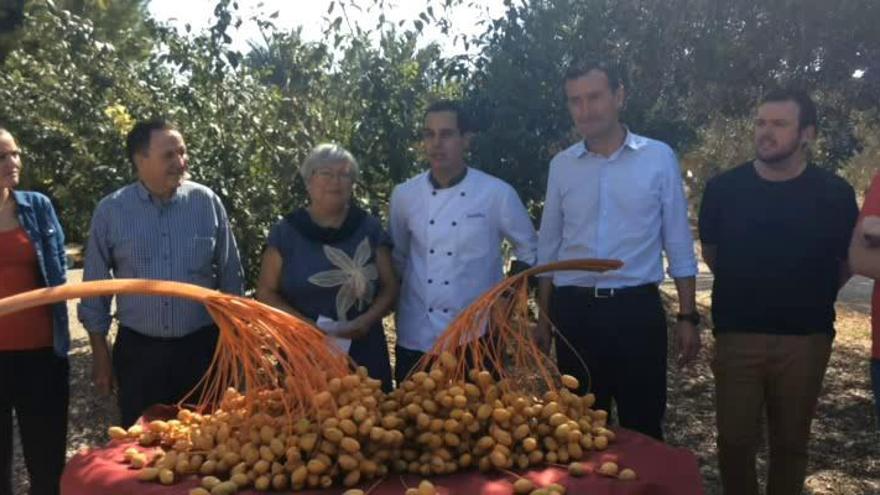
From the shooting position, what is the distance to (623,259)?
3.56 metres

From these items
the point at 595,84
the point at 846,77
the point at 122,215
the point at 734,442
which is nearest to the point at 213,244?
the point at 122,215

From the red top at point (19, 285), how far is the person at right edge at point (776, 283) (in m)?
2.68

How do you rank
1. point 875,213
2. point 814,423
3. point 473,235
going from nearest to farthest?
point 875,213 → point 473,235 → point 814,423

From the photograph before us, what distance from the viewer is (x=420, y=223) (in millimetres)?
3703

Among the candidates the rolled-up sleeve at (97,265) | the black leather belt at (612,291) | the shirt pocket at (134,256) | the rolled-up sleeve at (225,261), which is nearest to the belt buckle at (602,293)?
the black leather belt at (612,291)

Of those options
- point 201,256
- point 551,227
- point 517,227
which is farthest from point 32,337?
point 551,227

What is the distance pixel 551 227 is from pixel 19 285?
2.12 metres

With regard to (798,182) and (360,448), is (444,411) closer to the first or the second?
(360,448)

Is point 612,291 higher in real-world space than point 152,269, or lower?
lower

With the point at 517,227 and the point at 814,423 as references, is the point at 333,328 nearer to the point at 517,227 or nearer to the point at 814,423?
the point at 517,227

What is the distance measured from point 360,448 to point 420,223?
1.61 metres

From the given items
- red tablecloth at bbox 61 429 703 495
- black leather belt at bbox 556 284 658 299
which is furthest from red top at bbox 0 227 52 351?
black leather belt at bbox 556 284 658 299

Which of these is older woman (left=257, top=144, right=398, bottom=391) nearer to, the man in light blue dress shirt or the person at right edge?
the man in light blue dress shirt

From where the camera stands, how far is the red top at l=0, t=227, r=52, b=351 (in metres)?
3.60
